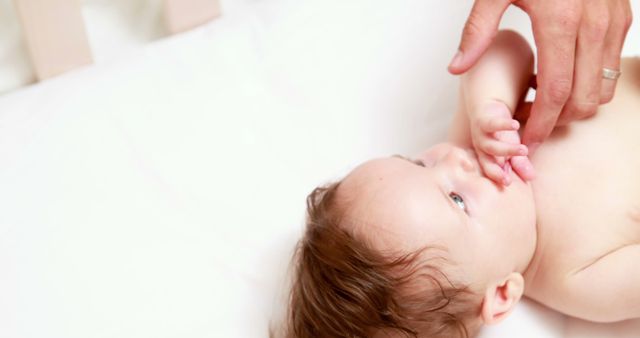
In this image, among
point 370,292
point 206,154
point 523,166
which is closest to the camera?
point 370,292

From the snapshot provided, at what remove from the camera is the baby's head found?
0.93 meters

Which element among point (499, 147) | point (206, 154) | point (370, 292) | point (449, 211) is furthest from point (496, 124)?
point (206, 154)

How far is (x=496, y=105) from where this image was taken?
3.51ft

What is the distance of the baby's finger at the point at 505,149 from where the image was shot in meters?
0.99

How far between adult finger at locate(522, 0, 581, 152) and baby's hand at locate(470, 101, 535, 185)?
0.04 meters

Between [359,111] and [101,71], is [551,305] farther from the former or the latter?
[101,71]

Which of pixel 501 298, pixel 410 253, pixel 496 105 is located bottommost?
pixel 501 298

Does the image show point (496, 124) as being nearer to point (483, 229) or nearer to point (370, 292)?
point (483, 229)

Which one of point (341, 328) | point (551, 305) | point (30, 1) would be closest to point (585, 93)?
point (551, 305)

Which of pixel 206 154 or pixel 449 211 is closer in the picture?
pixel 449 211

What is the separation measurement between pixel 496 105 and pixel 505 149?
98 mm

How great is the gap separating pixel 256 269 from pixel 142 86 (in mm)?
349

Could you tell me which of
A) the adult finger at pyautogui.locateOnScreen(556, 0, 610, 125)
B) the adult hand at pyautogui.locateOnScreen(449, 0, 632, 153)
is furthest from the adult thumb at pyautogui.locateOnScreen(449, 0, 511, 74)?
the adult finger at pyautogui.locateOnScreen(556, 0, 610, 125)

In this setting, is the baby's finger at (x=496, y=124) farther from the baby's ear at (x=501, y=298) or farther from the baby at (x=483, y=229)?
the baby's ear at (x=501, y=298)
